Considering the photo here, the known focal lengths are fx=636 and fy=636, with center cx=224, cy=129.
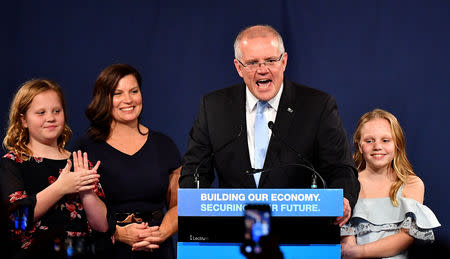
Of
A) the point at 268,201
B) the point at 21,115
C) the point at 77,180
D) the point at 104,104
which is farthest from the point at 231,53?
the point at 268,201

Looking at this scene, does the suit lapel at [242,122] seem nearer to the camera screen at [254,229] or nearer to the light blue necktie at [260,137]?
the light blue necktie at [260,137]

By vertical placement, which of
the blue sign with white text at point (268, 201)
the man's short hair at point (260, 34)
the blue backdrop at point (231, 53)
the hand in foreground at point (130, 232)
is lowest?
the blue sign with white text at point (268, 201)

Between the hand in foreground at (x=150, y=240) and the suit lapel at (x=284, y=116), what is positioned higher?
the suit lapel at (x=284, y=116)

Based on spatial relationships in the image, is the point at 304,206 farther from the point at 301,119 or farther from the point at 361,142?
the point at 361,142

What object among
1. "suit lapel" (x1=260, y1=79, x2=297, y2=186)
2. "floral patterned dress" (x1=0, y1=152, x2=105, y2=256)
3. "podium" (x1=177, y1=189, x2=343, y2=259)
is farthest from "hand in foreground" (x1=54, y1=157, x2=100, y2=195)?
"podium" (x1=177, y1=189, x2=343, y2=259)

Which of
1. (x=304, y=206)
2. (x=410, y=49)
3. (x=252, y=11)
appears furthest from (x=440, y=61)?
(x=304, y=206)

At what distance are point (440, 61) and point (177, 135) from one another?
1826 mm

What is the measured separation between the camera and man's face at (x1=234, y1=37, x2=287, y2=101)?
2.90 meters

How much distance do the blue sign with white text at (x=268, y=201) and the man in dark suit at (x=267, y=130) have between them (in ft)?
1.91

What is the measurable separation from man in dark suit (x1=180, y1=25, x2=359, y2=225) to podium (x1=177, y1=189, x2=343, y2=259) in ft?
1.93

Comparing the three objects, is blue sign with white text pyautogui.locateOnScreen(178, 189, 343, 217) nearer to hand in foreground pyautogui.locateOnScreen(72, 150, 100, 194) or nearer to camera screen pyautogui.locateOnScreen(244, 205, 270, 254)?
camera screen pyautogui.locateOnScreen(244, 205, 270, 254)

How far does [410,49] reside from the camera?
4.13 meters

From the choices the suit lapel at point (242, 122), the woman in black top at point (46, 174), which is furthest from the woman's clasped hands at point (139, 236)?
the suit lapel at point (242, 122)

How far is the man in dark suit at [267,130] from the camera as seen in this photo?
290 centimetres
